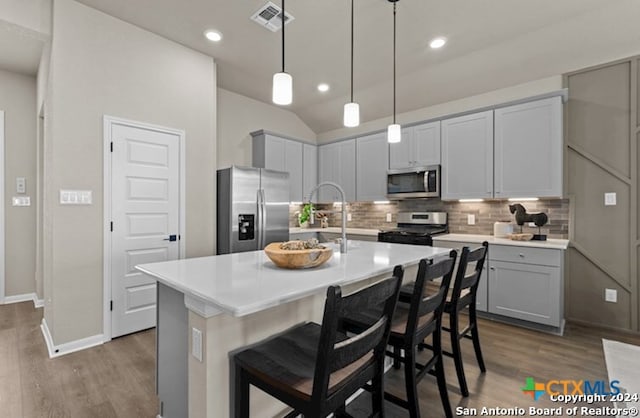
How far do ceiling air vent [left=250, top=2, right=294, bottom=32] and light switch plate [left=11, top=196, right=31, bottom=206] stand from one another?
3.82 meters

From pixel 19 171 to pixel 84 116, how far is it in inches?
87.3

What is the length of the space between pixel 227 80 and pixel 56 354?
11.8 feet

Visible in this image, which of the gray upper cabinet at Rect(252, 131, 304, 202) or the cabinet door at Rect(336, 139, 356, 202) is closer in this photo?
the gray upper cabinet at Rect(252, 131, 304, 202)

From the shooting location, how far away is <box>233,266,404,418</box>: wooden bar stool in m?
1.00

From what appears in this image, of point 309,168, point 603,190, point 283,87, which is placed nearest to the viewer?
point 283,87

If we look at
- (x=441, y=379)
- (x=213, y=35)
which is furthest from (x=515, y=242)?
(x=213, y=35)

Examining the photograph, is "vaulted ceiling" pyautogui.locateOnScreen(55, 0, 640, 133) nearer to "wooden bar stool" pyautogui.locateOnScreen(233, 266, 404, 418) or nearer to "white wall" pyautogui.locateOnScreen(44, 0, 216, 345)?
"white wall" pyautogui.locateOnScreen(44, 0, 216, 345)

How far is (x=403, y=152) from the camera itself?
441cm

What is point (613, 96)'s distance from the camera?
123 inches

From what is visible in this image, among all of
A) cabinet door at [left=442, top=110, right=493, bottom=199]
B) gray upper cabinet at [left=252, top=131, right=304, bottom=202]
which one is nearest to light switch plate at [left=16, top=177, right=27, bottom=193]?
gray upper cabinet at [left=252, top=131, right=304, bottom=202]

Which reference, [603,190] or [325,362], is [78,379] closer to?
[325,362]

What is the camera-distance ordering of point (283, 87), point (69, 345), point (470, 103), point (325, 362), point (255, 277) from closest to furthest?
point (325, 362), point (255, 277), point (283, 87), point (69, 345), point (470, 103)

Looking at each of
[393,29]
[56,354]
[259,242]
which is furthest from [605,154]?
[56,354]

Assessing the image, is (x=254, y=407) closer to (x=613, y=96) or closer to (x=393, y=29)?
(x=393, y=29)
